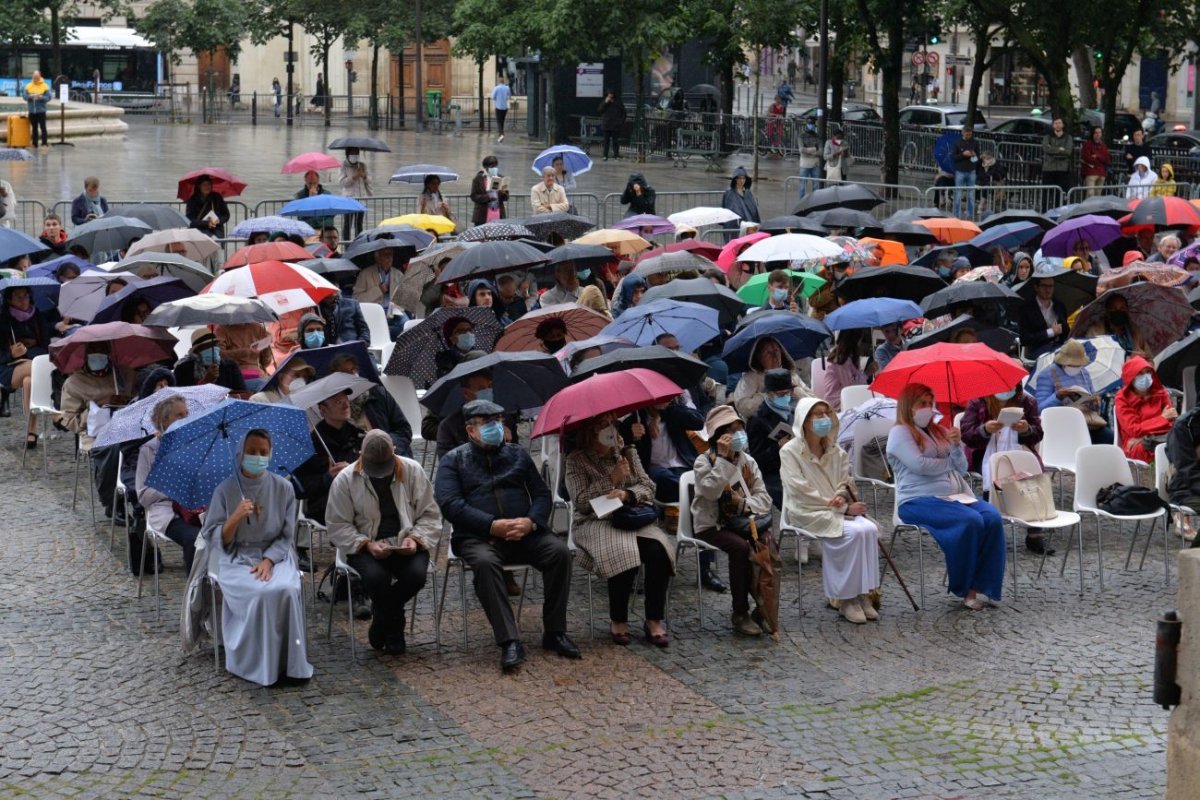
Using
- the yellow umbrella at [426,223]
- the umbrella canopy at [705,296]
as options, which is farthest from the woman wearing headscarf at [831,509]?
the yellow umbrella at [426,223]

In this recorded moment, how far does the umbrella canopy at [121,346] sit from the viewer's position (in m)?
13.2

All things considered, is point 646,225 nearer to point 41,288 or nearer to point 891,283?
point 891,283

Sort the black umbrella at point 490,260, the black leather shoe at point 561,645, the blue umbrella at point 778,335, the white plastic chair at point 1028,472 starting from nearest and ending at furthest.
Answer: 1. the black leather shoe at point 561,645
2. the white plastic chair at point 1028,472
3. the blue umbrella at point 778,335
4. the black umbrella at point 490,260

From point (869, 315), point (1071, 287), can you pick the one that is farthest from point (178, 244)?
point (1071, 287)

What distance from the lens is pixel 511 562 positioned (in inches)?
408

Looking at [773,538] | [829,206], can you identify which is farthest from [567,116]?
[773,538]

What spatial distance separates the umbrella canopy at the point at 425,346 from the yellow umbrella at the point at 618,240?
4.57 metres

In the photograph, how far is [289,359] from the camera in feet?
40.2

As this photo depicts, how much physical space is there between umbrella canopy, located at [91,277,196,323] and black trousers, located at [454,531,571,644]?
17.5 feet

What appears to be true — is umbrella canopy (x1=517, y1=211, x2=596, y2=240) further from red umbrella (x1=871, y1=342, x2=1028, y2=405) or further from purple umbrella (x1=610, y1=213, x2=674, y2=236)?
red umbrella (x1=871, y1=342, x2=1028, y2=405)

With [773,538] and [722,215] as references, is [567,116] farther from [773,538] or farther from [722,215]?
[773,538]

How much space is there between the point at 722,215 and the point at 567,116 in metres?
26.6

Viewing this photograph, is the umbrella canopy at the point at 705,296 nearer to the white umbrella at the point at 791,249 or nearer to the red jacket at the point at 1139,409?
the white umbrella at the point at 791,249

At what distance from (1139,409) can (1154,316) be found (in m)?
1.51
